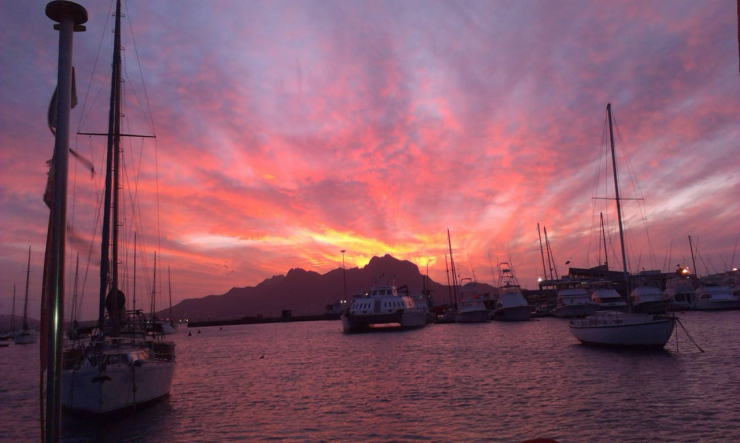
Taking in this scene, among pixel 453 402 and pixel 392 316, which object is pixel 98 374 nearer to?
pixel 453 402

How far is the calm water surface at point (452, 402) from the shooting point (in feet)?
61.3

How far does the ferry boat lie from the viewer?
3474 inches

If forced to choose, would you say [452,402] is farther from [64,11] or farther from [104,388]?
[64,11]

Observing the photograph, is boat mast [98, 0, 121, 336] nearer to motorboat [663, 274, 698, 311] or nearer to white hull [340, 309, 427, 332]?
white hull [340, 309, 427, 332]

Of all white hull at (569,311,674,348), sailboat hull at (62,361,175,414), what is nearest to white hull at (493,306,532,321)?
white hull at (569,311,674,348)

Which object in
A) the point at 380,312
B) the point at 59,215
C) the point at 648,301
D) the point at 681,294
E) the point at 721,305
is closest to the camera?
the point at 59,215

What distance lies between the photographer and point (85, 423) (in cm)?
2139

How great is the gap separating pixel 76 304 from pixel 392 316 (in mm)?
54638

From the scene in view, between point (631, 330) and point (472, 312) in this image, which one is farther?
point (472, 312)

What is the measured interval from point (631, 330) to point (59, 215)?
133ft

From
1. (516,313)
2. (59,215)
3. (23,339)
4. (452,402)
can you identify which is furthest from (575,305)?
(23,339)

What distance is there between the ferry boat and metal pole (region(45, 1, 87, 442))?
8410 cm

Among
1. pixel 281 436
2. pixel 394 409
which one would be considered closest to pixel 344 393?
pixel 394 409

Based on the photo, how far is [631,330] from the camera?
3703 cm
